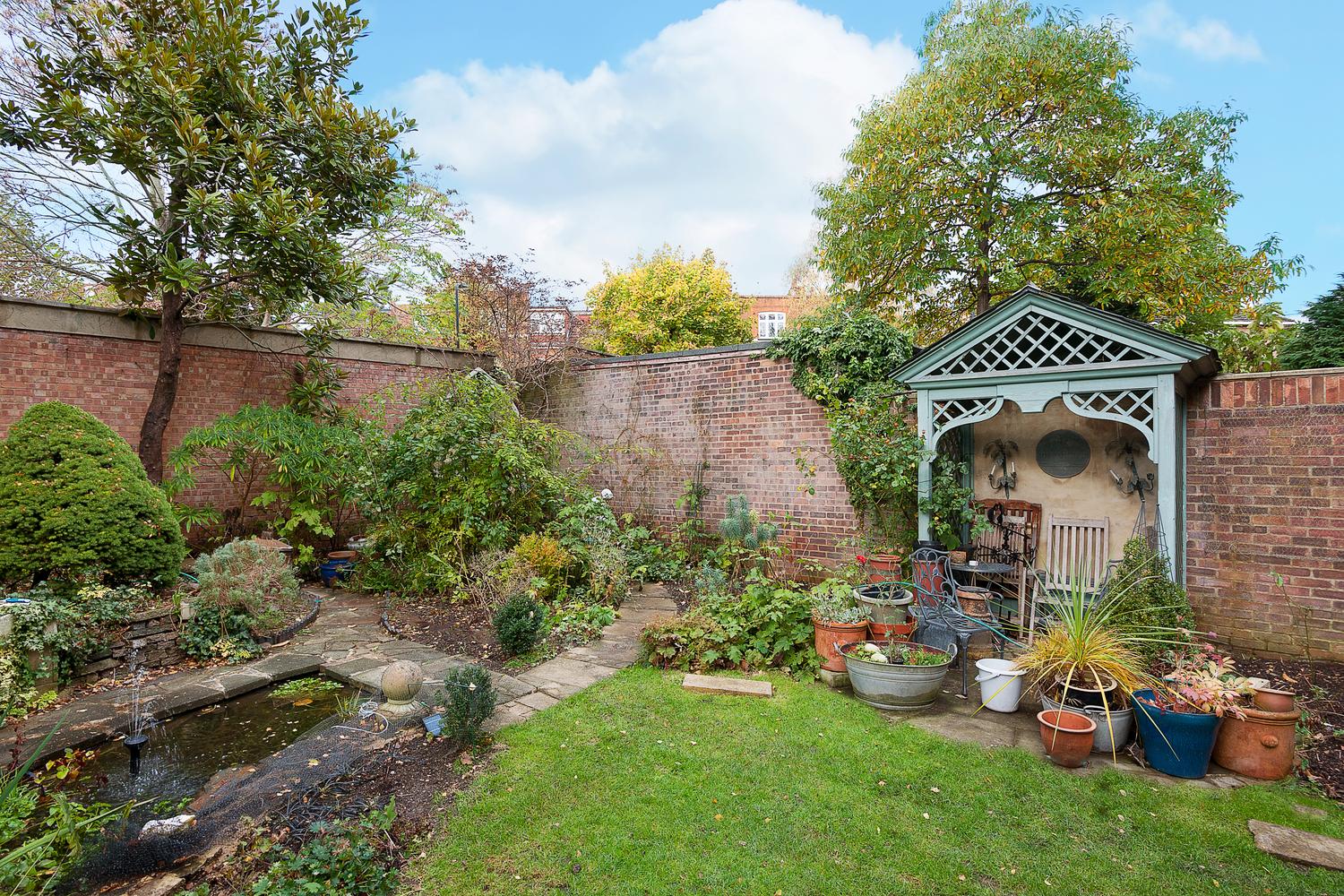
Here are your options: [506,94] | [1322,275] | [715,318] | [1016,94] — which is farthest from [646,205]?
[1322,275]

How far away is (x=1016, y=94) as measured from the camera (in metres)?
8.10

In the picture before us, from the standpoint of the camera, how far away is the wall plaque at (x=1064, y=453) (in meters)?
5.56

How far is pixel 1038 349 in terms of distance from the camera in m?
5.00

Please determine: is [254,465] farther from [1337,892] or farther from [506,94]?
[1337,892]

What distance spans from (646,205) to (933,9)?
8294 mm

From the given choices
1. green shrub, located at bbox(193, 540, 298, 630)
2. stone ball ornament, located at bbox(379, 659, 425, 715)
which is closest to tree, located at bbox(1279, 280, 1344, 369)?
stone ball ornament, located at bbox(379, 659, 425, 715)

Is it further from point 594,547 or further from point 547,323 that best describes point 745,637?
point 547,323

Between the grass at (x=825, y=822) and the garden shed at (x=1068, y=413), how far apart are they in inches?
92.9

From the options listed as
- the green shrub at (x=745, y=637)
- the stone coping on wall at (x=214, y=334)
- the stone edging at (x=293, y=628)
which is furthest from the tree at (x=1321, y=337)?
the stone edging at (x=293, y=628)

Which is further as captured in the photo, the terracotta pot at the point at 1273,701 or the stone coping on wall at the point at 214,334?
the stone coping on wall at the point at 214,334

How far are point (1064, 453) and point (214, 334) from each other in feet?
30.7

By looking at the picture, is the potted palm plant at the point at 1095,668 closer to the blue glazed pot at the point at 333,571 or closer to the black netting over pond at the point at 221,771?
the black netting over pond at the point at 221,771

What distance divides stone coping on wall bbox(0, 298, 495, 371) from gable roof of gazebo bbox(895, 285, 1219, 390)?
7023 mm

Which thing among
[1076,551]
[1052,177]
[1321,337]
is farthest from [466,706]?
[1321,337]
